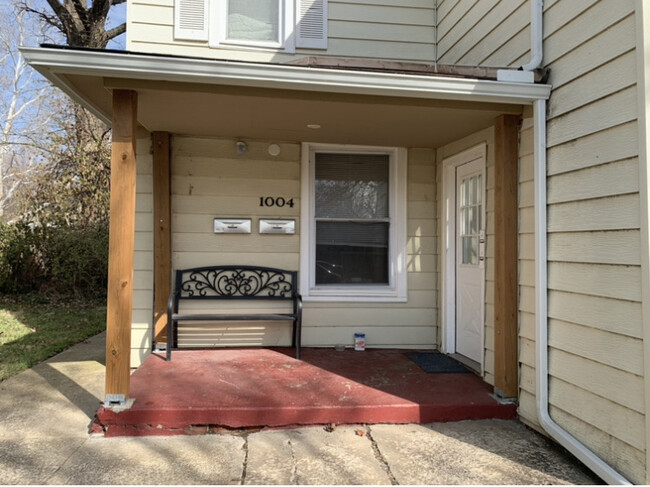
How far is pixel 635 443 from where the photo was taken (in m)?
2.36

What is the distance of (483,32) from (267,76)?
220cm

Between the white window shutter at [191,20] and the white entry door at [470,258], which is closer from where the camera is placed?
the white entry door at [470,258]

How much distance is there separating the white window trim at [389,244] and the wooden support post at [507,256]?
146 cm

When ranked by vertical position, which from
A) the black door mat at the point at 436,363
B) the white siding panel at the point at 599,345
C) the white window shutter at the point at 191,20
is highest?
the white window shutter at the point at 191,20

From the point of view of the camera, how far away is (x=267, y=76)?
2.99 m

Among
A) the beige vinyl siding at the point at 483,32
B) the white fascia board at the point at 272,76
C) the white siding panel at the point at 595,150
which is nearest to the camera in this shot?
the white siding panel at the point at 595,150

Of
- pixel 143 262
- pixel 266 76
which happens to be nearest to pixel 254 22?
pixel 266 76

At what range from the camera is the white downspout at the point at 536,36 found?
10.5 feet

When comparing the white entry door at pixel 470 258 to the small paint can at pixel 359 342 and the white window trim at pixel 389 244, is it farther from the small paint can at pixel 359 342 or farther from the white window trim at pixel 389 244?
the small paint can at pixel 359 342

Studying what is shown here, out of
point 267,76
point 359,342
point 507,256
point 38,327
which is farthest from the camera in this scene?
point 38,327

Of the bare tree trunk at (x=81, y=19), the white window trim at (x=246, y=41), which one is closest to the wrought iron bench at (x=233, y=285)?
the white window trim at (x=246, y=41)

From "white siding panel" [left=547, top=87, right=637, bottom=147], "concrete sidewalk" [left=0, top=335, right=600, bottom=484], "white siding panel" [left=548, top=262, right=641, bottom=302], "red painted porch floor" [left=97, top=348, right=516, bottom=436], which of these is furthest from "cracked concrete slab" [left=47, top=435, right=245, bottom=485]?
"white siding panel" [left=547, top=87, right=637, bottom=147]

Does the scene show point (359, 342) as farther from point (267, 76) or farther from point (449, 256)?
point (267, 76)

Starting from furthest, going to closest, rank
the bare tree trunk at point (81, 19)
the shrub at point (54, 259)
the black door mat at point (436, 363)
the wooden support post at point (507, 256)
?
the bare tree trunk at point (81, 19)
the shrub at point (54, 259)
the black door mat at point (436, 363)
the wooden support post at point (507, 256)
